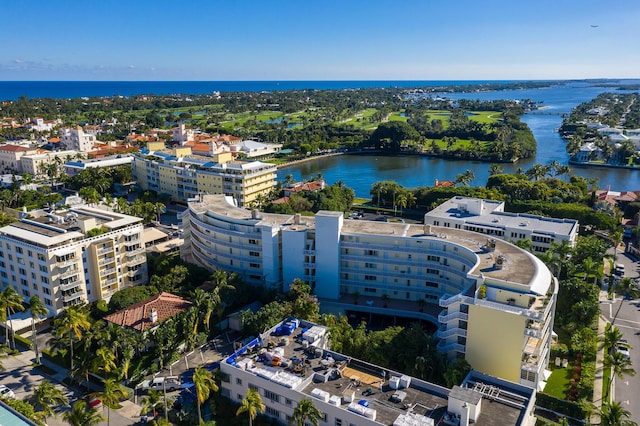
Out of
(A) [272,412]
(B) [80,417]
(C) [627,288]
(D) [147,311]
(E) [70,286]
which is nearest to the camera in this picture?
(B) [80,417]

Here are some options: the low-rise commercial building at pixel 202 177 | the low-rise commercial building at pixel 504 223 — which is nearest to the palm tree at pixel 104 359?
the low-rise commercial building at pixel 504 223

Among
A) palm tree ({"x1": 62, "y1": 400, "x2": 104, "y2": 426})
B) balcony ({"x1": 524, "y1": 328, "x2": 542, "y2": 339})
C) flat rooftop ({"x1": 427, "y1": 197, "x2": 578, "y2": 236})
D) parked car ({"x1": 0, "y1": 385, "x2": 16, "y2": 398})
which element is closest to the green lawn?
balcony ({"x1": 524, "y1": 328, "x2": 542, "y2": 339})

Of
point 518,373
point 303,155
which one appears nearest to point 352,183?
point 303,155

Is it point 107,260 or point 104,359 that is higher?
point 107,260

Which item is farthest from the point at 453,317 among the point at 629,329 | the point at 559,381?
the point at 629,329

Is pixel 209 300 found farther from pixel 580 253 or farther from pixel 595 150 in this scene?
pixel 595 150

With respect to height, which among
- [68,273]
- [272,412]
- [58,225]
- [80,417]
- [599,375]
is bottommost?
[599,375]

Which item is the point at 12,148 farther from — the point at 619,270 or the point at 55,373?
the point at 619,270
